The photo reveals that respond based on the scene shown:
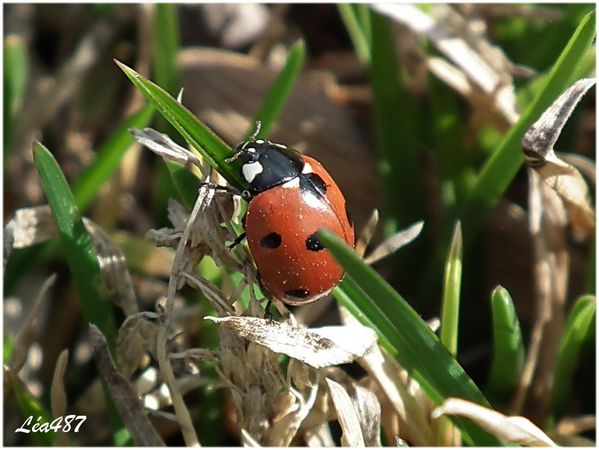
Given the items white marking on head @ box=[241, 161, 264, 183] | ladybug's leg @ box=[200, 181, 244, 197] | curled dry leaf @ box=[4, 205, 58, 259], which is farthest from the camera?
curled dry leaf @ box=[4, 205, 58, 259]

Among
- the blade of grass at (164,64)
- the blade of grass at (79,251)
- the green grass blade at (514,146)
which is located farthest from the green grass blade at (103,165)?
the green grass blade at (514,146)

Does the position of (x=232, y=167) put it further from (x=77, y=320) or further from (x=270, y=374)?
(x=77, y=320)

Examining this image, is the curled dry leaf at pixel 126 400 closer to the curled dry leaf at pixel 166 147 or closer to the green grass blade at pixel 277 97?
the curled dry leaf at pixel 166 147

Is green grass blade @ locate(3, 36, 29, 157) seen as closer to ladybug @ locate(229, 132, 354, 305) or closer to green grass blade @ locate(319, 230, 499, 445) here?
ladybug @ locate(229, 132, 354, 305)

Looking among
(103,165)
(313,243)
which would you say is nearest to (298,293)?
(313,243)

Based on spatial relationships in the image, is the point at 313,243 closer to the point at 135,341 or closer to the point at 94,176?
the point at 135,341

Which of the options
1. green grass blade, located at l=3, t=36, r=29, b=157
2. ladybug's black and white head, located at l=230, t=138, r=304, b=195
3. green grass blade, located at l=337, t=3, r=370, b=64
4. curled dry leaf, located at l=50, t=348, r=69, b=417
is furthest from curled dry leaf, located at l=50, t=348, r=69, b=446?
green grass blade, located at l=337, t=3, r=370, b=64

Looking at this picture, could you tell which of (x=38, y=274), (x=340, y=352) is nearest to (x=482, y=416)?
(x=340, y=352)
